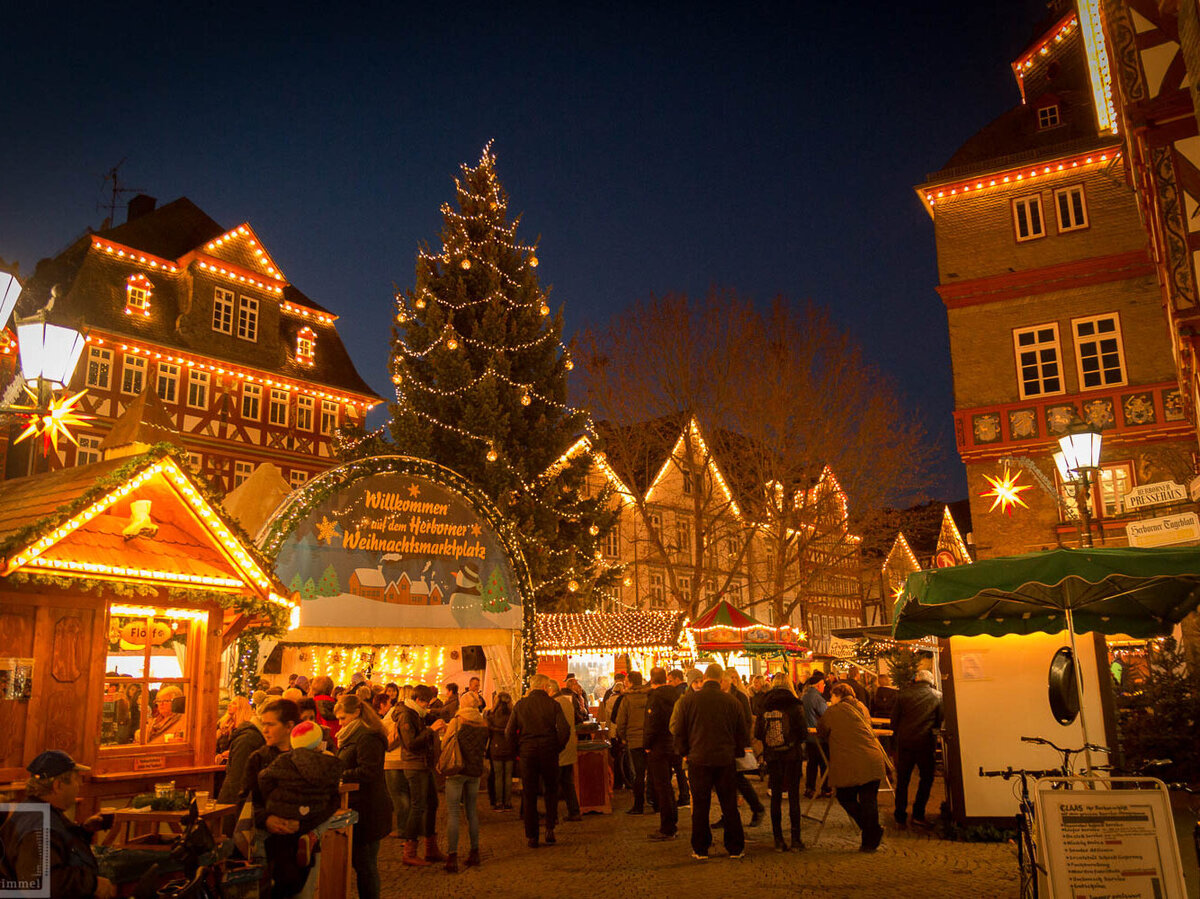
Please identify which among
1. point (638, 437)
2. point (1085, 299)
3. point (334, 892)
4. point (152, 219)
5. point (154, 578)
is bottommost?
point (334, 892)

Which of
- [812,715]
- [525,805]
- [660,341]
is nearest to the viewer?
[525,805]

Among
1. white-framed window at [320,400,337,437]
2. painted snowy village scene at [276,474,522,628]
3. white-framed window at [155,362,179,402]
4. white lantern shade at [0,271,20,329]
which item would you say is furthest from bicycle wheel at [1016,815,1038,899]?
white-framed window at [320,400,337,437]

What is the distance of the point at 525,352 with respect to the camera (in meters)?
26.3

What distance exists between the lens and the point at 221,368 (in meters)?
32.9

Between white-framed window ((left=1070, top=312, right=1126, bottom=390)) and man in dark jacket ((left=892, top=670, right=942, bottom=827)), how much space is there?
14.8 meters

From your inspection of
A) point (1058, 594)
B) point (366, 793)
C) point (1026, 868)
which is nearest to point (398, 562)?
point (366, 793)

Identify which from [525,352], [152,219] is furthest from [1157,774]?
[152,219]

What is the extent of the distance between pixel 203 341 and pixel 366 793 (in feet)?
92.3

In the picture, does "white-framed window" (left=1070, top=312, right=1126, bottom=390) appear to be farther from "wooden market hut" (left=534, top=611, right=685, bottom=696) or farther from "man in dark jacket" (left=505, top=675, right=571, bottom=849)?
"man in dark jacket" (left=505, top=675, right=571, bottom=849)

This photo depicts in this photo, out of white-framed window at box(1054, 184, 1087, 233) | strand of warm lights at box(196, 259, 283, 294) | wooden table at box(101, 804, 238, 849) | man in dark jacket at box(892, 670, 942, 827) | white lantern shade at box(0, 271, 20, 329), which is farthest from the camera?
strand of warm lights at box(196, 259, 283, 294)

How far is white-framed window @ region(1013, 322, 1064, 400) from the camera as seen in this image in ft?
77.5

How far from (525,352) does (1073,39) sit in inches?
674

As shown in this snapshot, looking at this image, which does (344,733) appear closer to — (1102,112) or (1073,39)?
(1102,112)

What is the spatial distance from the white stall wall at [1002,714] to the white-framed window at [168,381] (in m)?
27.7
